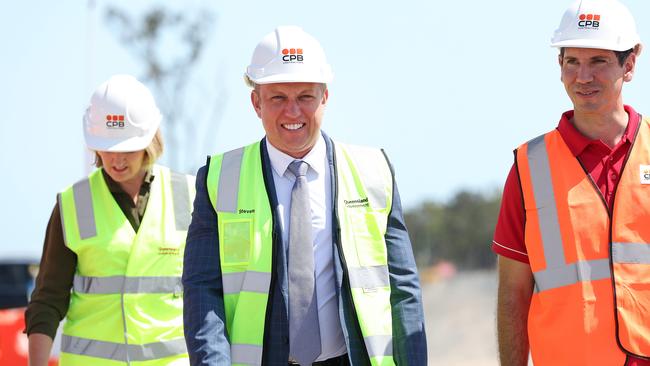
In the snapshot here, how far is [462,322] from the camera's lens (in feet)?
117

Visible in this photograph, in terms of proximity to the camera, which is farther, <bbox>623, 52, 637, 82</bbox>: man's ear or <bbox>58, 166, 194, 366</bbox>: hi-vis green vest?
<bbox>58, 166, 194, 366</bbox>: hi-vis green vest

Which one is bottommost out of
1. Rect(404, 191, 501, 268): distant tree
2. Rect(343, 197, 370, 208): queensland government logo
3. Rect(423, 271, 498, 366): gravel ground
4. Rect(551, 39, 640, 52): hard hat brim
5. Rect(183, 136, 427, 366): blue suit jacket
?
Rect(423, 271, 498, 366): gravel ground

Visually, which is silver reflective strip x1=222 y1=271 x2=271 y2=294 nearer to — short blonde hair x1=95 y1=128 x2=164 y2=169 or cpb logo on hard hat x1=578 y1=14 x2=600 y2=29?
short blonde hair x1=95 y1=128 x2=164 y2=169

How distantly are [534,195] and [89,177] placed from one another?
2589 millimetres

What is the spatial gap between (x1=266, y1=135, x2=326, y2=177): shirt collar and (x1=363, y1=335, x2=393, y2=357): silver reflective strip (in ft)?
2.65

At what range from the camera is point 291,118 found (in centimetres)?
564

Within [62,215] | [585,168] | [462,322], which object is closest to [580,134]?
[585,168]

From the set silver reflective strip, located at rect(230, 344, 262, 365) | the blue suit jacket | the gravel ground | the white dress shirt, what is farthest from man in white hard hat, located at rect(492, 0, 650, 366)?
the gravel ground

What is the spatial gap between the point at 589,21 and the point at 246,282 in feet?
6.28

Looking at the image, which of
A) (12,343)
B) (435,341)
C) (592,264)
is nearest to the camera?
(592,264)

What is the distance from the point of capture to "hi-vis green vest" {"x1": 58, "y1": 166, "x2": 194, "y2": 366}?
6.69 metres

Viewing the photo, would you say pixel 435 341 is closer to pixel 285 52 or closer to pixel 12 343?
pixel 12 343

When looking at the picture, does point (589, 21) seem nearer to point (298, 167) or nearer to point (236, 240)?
point (298, 167)

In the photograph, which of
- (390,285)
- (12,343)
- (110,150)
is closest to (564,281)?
(390,285)
